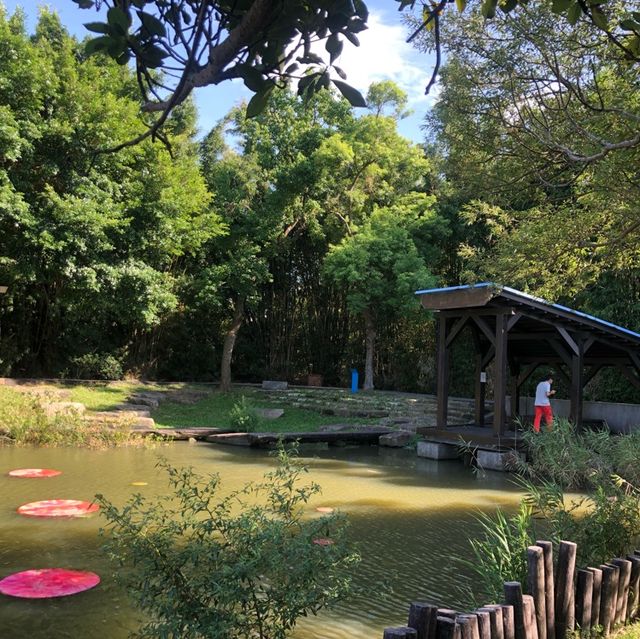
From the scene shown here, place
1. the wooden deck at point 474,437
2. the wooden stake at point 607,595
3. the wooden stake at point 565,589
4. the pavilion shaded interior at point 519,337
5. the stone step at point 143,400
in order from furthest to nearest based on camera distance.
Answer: the stone step at point 143,400 < the pavilion shaded interior at point 519,337 < the wooden deck at point 474,437 < the wooden stake at point 607,595 < the wooden stake at point 565,589

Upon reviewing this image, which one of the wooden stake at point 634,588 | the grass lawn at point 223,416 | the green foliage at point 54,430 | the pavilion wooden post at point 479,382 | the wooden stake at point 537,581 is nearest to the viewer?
the wooden stake at point 537,581

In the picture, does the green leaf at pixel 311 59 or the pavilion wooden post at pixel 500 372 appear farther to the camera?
the pavilion wooden post at pixel 500 372

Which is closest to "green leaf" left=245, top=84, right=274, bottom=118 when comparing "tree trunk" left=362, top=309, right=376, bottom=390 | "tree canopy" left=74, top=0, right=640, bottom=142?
"tree canopy" left=74, top=0, right=640, bottom=142

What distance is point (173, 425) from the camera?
13484mm

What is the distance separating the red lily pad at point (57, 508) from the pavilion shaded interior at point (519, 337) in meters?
6.16

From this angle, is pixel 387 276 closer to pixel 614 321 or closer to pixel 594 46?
pixel 614 321

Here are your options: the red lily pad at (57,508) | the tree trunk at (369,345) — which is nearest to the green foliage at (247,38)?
the red lily pad at (57,508)

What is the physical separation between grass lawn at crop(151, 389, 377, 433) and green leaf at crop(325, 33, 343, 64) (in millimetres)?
11511

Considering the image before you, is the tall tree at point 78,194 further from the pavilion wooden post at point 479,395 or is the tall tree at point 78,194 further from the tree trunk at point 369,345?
the pavilion wooden post at point 479,395

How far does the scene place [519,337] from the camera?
11.9m

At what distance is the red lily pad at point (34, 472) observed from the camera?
25.9 feet

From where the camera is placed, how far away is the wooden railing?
2410 millimetres

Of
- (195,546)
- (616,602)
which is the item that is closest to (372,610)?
(616,602)

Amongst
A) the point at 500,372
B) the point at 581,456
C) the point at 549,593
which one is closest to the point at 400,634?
the point at 549,593
